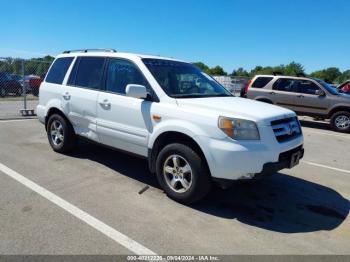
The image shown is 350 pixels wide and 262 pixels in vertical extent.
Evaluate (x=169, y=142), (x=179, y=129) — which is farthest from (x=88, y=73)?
(x=179, y=129)

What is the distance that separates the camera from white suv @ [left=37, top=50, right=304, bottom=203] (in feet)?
13.2

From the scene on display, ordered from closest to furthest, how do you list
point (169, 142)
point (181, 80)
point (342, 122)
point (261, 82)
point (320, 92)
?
1. point (169, 142)
2. point (181, 80)
3. point (342, 122)
4. point (320, 92)
5. point (261, 82)

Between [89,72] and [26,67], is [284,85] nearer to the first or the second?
[89,72]

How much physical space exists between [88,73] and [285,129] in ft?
11.0

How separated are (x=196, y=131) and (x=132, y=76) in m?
1.54

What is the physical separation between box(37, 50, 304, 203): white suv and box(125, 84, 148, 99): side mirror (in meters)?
0.01

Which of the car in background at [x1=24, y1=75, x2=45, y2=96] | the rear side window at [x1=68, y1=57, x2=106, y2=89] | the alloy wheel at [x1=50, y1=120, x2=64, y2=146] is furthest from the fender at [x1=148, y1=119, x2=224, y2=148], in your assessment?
the car in background at [x1=24, y1=75, x2=45, y2=96]

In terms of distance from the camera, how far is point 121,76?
528cm

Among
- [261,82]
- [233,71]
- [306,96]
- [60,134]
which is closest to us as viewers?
[60,134]

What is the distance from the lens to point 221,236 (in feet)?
12.1

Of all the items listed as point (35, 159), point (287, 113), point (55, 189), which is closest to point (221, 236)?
point (287, 113)

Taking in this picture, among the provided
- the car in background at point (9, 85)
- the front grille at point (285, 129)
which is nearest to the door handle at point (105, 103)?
the front grille at point (285, 129)

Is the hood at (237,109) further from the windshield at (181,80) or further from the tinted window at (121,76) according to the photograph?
the tinted window at (121,76)

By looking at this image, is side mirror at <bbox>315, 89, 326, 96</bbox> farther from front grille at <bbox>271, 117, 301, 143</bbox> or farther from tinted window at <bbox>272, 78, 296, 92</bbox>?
front grille at <bbox>271, 117, 301, 143</bbox>
